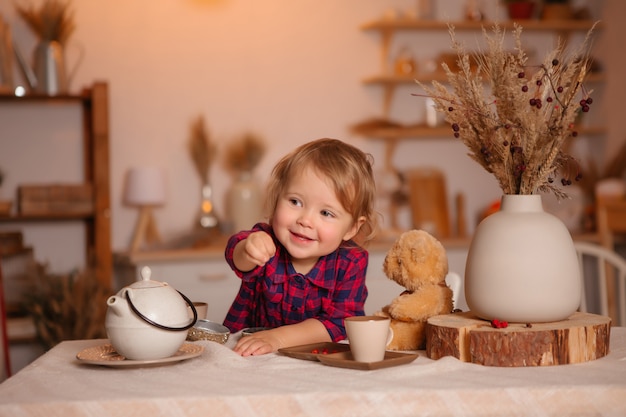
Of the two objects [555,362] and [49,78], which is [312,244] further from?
[49,78]

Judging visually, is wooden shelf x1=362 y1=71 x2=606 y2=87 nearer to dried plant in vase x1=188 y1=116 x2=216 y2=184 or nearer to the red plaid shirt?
dried plant in vase x1=188 y1=116 x2=216 y2=184

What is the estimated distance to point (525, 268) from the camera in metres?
1.38

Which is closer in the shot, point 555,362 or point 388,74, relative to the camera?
point 555,362

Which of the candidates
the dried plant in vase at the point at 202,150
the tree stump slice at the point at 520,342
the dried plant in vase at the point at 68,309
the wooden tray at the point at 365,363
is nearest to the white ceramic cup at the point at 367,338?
the wooden tray at the point at 365,363

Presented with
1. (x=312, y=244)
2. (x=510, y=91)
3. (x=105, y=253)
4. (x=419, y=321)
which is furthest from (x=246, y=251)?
(x=105, y=253)

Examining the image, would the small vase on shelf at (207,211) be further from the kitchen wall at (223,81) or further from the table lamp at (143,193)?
the table lamp at (143,193)

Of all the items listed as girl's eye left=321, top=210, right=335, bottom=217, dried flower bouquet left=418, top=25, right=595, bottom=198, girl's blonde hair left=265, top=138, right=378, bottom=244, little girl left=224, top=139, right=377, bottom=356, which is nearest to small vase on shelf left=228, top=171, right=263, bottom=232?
little girl left=224, top=139, right=377, bottom=356

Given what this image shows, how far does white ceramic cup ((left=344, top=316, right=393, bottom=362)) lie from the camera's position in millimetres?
1295

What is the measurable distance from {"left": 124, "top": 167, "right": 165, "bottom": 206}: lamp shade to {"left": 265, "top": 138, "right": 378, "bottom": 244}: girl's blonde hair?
7.86 ft

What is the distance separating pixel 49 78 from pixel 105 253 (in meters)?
0.83

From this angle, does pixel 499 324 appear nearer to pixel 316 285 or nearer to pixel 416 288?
pixel 416 288

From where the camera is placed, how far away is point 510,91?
4.51 ft

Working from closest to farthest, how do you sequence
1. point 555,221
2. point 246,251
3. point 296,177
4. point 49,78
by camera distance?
point 555,221
point 246,251
point 296,177
point 49,78

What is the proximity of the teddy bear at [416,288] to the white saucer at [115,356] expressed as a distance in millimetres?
343
